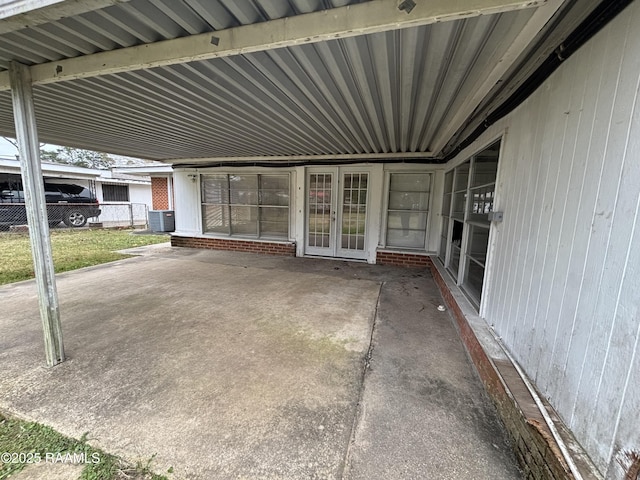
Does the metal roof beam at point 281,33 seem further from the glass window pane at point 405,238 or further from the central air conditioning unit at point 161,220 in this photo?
the central air conditioning unit at point 161,220

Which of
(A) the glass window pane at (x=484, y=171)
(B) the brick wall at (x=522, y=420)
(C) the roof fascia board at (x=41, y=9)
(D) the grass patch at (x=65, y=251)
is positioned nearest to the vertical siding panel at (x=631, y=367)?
(B) the brick wall at (x=522, y=420)

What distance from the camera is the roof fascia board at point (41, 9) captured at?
4.52 feet

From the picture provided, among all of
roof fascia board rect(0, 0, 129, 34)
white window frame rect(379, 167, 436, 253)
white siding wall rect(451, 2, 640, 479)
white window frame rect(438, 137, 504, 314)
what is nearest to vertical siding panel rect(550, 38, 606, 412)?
white siding wall rect(451, 2, 640, 479)

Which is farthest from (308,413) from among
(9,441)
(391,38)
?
(391,38)

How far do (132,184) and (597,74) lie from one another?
20241 millimetres

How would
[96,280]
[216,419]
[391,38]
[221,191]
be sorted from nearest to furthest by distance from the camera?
1. [216,419]
2. [391,38]
3. [96,280]
4. [221,191]

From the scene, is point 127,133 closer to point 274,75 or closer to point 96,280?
point 96,280

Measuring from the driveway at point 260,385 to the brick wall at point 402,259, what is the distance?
2006mm

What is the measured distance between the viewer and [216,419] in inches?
69.9

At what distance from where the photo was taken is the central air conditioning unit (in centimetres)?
1112

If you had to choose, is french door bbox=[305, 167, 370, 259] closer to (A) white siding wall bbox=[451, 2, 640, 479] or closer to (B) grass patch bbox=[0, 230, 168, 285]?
(A) white siding wall bbox=[451, 2, 640, 479]

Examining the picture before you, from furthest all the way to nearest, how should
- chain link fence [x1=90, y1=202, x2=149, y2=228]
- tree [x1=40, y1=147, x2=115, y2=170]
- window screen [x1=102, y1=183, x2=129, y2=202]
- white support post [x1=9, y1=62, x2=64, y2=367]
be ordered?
tree [x1=40, y1=147, x2=115, y2=170]
window screen [x1=102, y1=183, x2=129, y2=202]
chain link fence [x1=90, y1=202, x2=149, y2=228]
white support post [x1=9, y1=62, x2=64, y2=367]

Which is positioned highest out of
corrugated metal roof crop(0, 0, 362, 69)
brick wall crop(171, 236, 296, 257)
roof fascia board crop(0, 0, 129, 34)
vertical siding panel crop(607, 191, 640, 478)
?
corrugated metal roof crop(0, 0, 362, 69)

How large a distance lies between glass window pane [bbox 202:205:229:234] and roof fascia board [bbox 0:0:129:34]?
616 centimetres
